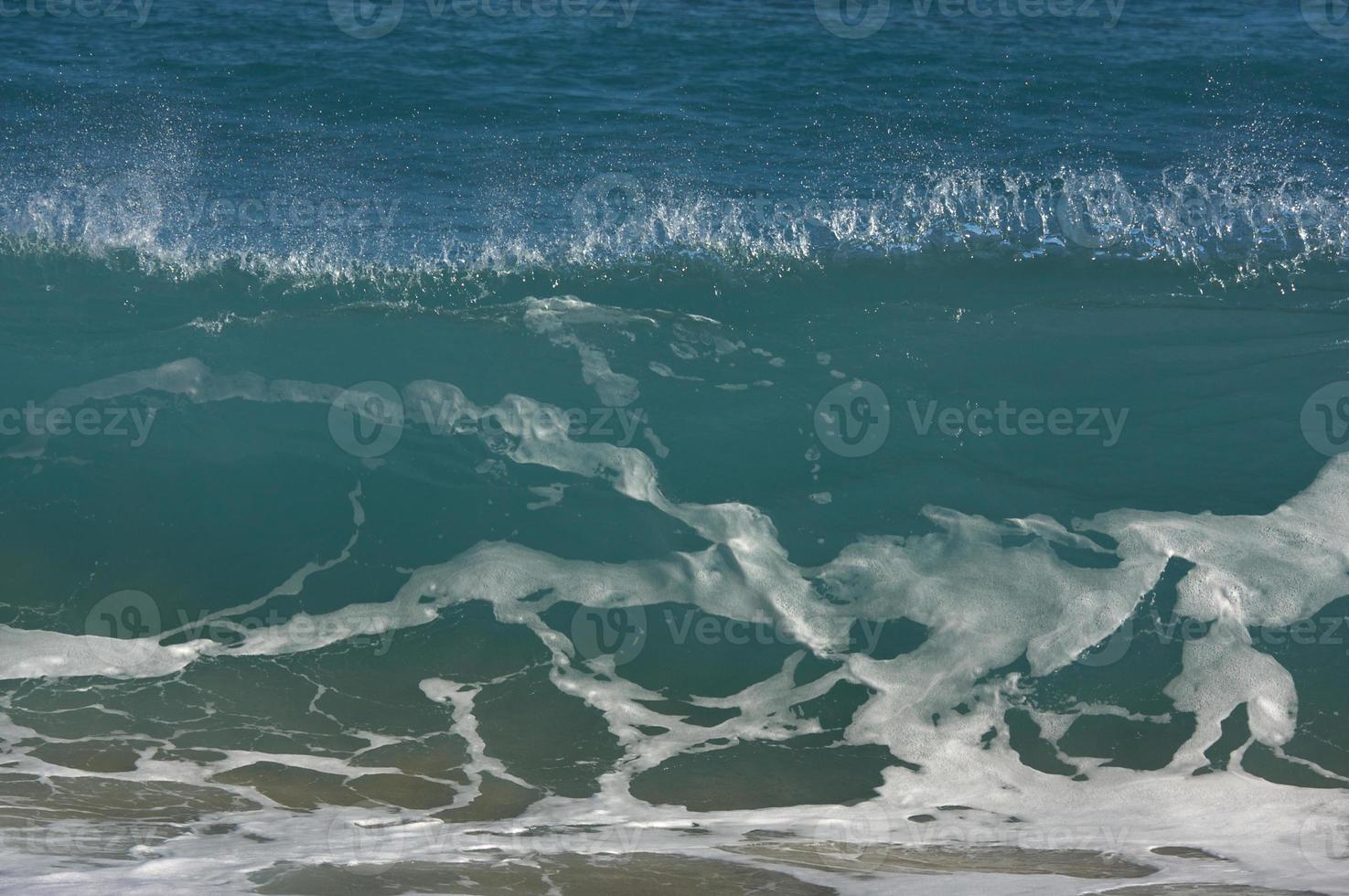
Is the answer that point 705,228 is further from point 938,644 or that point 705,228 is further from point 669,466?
point 938,644

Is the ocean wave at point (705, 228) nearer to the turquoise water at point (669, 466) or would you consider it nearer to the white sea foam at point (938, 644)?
the turquoise water at point (669, 466)

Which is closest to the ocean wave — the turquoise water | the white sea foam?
the turquoise water

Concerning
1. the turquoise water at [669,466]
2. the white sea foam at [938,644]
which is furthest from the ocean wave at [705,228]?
the white sea foam at [938,644]

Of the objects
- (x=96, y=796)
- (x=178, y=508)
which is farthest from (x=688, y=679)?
(x=178, y=508)

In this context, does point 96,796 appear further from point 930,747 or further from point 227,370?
point 930,747

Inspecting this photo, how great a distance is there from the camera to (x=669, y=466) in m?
9.77

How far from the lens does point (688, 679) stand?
27.2 feet

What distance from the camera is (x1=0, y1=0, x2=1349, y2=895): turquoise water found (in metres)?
7.13

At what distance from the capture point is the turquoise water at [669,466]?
7133 millimetres

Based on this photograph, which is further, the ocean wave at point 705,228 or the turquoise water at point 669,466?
the ocean wave at point 705,228

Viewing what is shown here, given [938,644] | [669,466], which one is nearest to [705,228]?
[669,466]

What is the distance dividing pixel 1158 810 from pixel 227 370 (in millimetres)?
8314

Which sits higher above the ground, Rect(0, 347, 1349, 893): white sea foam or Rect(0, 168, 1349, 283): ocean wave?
Rect(0, 168, 1349, 283): ocean wave

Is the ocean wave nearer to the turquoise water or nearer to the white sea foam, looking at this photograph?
the turquoise water
